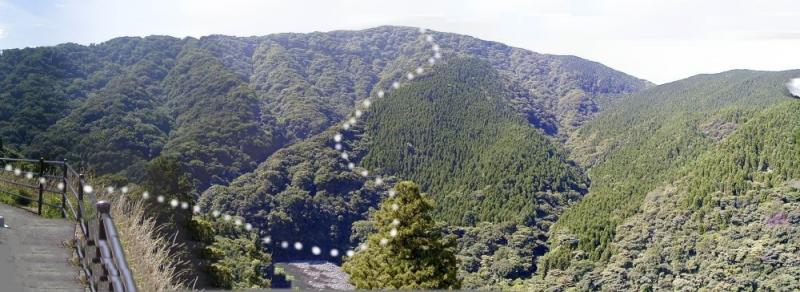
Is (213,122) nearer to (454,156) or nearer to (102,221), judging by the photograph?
(454,156)

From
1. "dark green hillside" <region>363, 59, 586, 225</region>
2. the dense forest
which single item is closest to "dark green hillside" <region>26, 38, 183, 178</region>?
the dense forest

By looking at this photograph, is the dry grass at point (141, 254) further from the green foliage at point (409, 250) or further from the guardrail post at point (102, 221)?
the green foliage at point (409, 250)

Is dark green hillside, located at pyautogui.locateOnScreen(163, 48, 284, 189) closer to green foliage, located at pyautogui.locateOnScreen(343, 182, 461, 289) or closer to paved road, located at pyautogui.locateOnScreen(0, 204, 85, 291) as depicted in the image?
green foliage, located at pyautogui.locateOnScreen(343, 182, 461, 289)

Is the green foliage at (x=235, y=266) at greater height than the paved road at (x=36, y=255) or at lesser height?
lesser

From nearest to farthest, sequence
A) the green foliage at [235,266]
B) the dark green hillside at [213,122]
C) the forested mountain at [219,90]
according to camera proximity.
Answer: the green foliage at [235,266], the forested mountain at [219,90], the dark green hillside at [213,122]

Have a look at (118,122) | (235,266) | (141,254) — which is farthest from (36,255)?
(118,122)

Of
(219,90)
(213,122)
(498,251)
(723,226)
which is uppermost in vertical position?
(219,90)

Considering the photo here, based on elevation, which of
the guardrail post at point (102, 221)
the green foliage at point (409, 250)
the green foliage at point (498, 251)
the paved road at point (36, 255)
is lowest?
the green foliage at point (498, 251)

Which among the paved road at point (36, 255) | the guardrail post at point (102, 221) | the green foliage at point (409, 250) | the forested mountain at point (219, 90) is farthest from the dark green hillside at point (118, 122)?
the guardrail post at point (102, 221)
